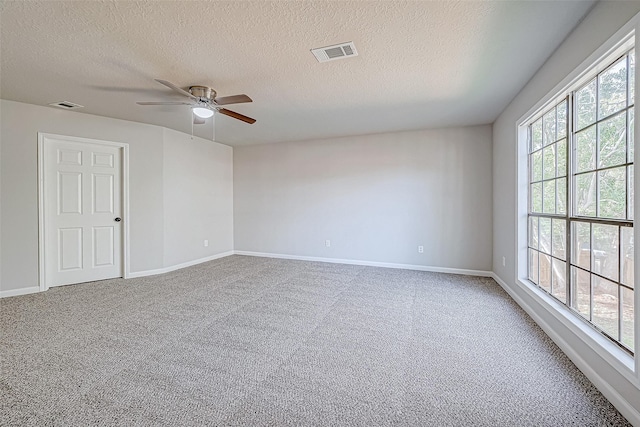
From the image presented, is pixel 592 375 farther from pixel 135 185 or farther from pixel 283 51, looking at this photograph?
pixel 135 185

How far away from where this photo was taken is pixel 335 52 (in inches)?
91.5

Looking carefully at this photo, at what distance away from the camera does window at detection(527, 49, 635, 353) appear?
1.74 metres

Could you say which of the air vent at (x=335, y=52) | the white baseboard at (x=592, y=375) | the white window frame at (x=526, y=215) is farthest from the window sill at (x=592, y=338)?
the air vent at (x=335, y=52)

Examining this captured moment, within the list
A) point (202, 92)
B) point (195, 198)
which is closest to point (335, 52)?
point (202, 92)

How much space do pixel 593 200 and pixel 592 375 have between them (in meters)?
1.21

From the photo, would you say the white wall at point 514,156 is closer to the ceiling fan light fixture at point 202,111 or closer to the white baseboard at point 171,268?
the ceiling fan light fixture at point 202,111

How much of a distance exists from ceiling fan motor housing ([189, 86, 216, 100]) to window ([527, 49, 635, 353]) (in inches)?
129

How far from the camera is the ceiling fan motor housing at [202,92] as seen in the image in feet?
9.57

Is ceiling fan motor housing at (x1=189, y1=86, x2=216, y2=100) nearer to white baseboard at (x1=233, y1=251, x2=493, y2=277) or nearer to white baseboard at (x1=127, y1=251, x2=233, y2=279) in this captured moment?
white baseboard at (x1=127, y1=251, x2=233, y2=279)

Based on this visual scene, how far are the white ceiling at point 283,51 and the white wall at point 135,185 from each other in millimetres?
361

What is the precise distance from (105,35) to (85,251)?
3.38 m

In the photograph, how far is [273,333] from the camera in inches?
101

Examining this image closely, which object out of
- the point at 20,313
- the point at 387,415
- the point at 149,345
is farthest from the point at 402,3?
the point at 20,313

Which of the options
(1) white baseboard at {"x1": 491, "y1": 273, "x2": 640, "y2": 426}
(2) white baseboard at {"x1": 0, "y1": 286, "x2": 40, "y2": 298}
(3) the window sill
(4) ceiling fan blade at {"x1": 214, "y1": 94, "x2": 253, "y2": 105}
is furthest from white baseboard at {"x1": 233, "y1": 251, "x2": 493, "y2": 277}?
(4) ceiling fan blade at {"x1": 214, "y1": 94, "x2": 253, "y2": 105}
